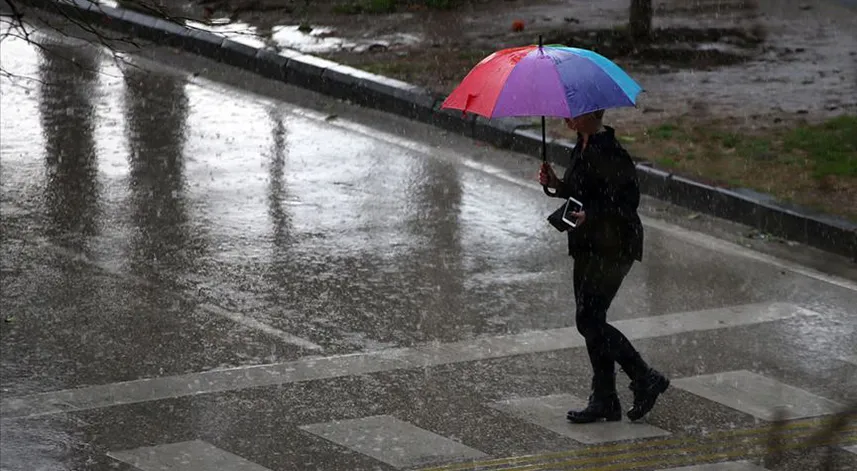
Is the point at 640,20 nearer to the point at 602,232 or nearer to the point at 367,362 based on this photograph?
the point at 367,362

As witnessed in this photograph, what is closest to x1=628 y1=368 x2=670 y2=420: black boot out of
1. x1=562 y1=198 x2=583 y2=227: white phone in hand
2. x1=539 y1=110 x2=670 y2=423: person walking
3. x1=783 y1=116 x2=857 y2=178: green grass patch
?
x1=539 y1=110 x2=670 y2=423: person walking

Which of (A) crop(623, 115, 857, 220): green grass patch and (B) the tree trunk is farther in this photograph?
(B) the tree trunk

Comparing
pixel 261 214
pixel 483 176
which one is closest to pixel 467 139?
pixel 483 176

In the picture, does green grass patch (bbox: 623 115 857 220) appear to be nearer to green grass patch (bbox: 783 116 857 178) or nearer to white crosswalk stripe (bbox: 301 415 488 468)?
green grass patch (bbox: 783 116 857 178)

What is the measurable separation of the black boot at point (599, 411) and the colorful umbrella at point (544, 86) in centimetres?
143

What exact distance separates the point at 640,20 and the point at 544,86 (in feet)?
29.8

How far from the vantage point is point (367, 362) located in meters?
8.13

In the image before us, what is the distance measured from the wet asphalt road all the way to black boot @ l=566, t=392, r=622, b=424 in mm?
71

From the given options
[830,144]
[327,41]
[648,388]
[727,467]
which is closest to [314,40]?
[327,41]

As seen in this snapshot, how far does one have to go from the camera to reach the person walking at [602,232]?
22.9 feet

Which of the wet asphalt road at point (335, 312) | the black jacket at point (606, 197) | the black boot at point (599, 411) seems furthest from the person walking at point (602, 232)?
the wet asphalt road at point (335, 312)

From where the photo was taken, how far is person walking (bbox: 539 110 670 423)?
→ 6.97 meters

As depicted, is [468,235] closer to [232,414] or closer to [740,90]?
[232,414]

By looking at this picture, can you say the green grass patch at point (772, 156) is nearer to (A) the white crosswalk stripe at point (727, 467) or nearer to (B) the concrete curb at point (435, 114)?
(B) the concrete curb at point (435, 114)
